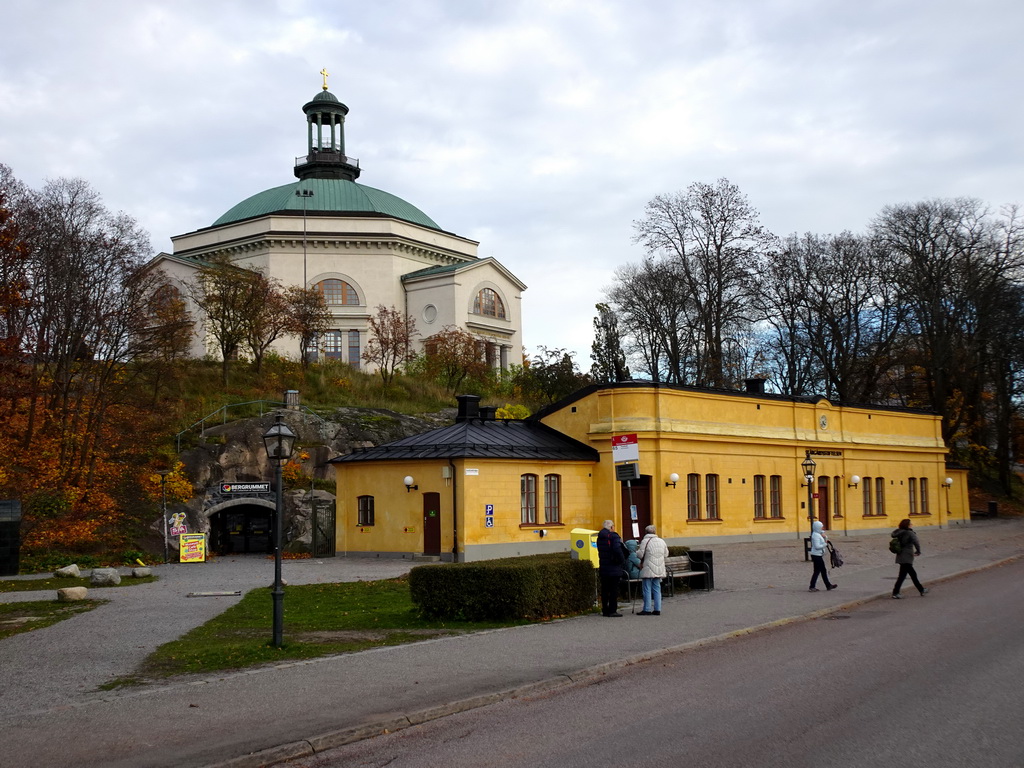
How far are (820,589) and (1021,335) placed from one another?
33694 mm

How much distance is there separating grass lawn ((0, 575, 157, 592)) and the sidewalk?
2.81 meters

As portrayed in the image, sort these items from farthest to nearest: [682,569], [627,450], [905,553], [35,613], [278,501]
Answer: [682,569]
[905,553]
[627,450]
[35,613]
[278,501]

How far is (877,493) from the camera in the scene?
41.8 meters

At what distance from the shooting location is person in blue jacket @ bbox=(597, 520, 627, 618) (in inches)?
626

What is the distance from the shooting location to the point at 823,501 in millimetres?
38531

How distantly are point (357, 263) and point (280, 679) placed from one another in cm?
5119

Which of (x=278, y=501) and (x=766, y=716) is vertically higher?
(x=278, y=501)

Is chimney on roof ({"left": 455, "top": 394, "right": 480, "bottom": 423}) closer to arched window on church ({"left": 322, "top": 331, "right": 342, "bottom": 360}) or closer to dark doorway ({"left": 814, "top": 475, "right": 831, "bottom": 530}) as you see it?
dark doorway ({"left": 814, "top": 475, "right": 831, "bottom": 530})

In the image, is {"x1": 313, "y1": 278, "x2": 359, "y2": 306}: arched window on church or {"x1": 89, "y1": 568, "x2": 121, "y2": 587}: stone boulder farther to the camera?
{"x1": 313, "y1": 278, "x2": 359, "y2": 306}: arched window on church

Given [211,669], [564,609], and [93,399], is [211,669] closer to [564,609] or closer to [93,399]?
[564,609]

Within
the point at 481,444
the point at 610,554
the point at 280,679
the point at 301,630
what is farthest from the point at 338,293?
the point at 280,679

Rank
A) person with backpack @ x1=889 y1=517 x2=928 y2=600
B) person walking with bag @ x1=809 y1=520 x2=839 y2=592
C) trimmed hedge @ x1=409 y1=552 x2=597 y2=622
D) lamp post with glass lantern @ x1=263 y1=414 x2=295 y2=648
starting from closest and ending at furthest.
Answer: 1. lamp post with glass lantern @ x1=263 y1=414 x2=295 y2=648
2. trimmed hedge @ x1=409 y1=552 x2=597 y2=622
3. person with backpack @ x1=889 y1=517 x2=928 y2=600
4. person walking with bag @ x1=809 y1=520 x2=839 y2=592

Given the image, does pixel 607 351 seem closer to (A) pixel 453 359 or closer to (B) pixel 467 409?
(A) pixel 453 359

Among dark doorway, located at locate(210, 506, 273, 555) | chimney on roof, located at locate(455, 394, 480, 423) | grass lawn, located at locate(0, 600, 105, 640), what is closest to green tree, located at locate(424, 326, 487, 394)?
dark doorway, located at locate(210, 506, 273, 555)
